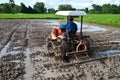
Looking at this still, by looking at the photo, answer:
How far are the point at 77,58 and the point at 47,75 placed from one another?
7.20 feet

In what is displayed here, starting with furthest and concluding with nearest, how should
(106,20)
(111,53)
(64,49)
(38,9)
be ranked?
1. (38,9)
2. (106,20)
3. (111,53)
4. (64,49)

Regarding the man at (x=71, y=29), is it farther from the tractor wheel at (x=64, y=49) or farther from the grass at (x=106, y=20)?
the grass at (x=106, y=20)

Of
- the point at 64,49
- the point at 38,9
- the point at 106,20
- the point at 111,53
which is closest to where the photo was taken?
the point at 64,49

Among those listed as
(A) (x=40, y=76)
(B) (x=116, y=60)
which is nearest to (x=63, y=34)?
(B) (x=116, y=60)

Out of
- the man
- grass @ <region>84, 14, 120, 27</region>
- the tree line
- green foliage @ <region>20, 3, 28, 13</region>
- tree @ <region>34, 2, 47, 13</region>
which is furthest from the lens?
tree @ <region>34, 2, 47, 13</region>

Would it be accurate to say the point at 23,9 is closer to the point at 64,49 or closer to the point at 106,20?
the point at 106,20

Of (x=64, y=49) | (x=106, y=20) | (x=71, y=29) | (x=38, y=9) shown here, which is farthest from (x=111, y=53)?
(x=38, y=9)

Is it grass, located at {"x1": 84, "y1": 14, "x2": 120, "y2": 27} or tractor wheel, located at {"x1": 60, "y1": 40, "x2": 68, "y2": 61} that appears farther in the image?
Result: grass, located at {"x1": 84, "y1": 14, "x2": 120, "y2": 27}

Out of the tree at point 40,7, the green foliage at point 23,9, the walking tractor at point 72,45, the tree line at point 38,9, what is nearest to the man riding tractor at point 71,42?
the walking tractor at point 72,45

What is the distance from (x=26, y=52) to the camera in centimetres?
1347

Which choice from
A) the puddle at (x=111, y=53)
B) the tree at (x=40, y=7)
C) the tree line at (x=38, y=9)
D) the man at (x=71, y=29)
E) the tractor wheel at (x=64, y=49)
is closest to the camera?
the tractor wheel at (x=64, y=49)

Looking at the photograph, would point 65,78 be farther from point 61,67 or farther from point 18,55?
point 18,55

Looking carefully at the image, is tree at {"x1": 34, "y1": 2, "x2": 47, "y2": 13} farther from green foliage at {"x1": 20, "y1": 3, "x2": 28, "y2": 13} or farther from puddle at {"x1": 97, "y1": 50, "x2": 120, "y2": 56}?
puddle at {"x1": 97, "y1": 50, "x2": 120, "y2": 56}

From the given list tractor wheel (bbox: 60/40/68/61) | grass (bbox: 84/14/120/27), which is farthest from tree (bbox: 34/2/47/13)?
tractor wheel (bbox: 60/40/68/61)
